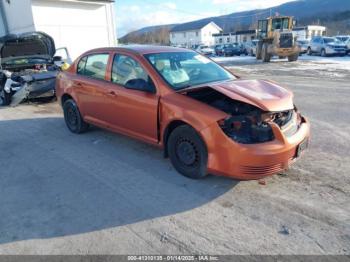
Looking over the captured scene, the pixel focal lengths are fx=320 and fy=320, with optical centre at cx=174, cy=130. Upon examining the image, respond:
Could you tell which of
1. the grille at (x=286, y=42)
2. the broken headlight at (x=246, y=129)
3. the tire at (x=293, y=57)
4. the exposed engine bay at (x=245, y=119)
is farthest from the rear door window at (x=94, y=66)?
the tire at (x=293, y=57)

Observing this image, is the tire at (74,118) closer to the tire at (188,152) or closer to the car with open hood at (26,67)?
the tire at (188,152)

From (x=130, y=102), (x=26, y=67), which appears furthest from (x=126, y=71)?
(x=26, y=67)

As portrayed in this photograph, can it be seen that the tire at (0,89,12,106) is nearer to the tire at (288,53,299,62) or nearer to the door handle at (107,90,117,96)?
the door handle at (107,90,117,96)

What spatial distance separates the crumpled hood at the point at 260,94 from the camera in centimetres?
363

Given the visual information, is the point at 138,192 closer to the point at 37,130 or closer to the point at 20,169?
the point at 20,169

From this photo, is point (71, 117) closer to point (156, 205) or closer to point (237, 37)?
point (156, 205)

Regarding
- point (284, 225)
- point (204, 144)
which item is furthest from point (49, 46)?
point (284, 225)

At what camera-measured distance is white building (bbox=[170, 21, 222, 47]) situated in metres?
84.1

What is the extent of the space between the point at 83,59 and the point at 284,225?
15.2ft

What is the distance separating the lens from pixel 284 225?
3090 millimetres

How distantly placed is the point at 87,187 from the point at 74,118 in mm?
2598

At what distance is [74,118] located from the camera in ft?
20.6

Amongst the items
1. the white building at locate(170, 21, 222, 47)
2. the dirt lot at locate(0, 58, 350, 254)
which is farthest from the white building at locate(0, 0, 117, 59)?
the white building at locate(170, 21, 222, 47)

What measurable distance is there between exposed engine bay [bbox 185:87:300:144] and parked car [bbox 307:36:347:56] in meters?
26.7
